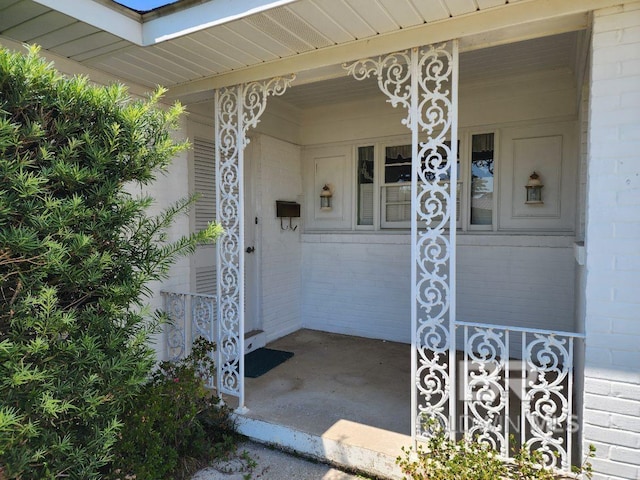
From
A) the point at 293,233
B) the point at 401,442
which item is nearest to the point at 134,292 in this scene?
the point at 401,442

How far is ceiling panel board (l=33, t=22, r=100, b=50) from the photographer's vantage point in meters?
2.26

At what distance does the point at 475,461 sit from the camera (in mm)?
2031

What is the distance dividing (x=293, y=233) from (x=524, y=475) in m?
3.55

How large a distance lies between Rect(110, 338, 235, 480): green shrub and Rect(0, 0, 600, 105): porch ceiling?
6.84 ft

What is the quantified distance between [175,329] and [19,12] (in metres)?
2.31

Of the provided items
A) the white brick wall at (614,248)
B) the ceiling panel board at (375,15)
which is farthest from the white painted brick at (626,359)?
the ceiling panel board at (375,15)

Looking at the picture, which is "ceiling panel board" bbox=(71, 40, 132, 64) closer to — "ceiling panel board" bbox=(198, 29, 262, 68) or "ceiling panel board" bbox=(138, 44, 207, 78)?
"ceiling panel board" bbox=(138, 44, 207, 78)

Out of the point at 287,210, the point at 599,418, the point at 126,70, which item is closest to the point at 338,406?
the point at 599,418

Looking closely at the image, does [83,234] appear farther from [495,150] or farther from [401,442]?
[495,150]

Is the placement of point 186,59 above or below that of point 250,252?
above

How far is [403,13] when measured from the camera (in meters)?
2.07

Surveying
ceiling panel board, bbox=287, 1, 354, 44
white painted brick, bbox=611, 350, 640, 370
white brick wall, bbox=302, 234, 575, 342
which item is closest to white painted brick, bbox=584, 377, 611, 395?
white painted brick, bbox=611, 350, 640, 370

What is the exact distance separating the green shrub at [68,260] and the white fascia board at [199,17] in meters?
0.66

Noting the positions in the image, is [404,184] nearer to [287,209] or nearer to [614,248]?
[287,209]
